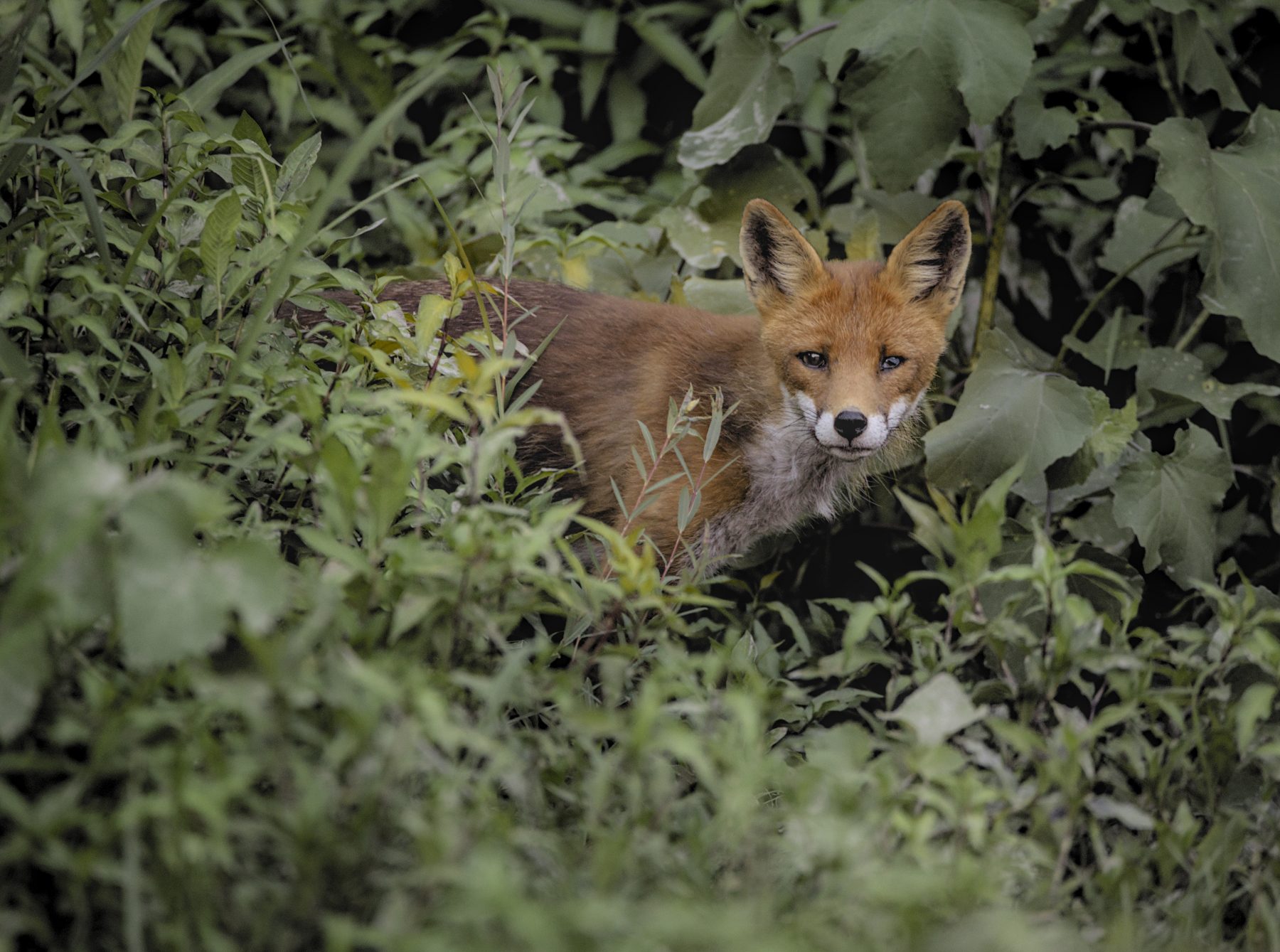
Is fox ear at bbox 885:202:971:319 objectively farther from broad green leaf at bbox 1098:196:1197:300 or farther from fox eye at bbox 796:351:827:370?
broad green leaf at bbox 1098:196:1197:300

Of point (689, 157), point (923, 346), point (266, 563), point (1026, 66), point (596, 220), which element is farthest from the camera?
point (596, 220)

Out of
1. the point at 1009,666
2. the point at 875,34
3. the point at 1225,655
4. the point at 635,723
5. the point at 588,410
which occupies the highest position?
the point at 875,34

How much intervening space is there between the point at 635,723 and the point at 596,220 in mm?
3950

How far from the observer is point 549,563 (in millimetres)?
1757

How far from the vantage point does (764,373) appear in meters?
3.50

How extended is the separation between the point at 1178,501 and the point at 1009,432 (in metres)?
0.54

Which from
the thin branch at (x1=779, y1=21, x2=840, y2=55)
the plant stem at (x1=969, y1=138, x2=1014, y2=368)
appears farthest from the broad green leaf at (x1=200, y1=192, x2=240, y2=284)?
the plant stem at (x1=969, y1=138, x2=1014, y2=368)

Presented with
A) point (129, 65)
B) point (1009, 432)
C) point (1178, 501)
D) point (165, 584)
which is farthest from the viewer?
point (1178, 501)

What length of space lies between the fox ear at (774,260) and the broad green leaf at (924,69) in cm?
31

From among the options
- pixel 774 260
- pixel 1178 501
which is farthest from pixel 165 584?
pixel 1178 501

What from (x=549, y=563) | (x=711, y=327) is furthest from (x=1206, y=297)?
(x=549, y=563)

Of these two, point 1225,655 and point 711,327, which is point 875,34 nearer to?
point 711,327

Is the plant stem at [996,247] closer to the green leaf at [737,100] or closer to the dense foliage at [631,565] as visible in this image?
the dense foliage at [631,565]

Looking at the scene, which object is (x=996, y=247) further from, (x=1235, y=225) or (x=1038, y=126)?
(x=1235, y=225)
